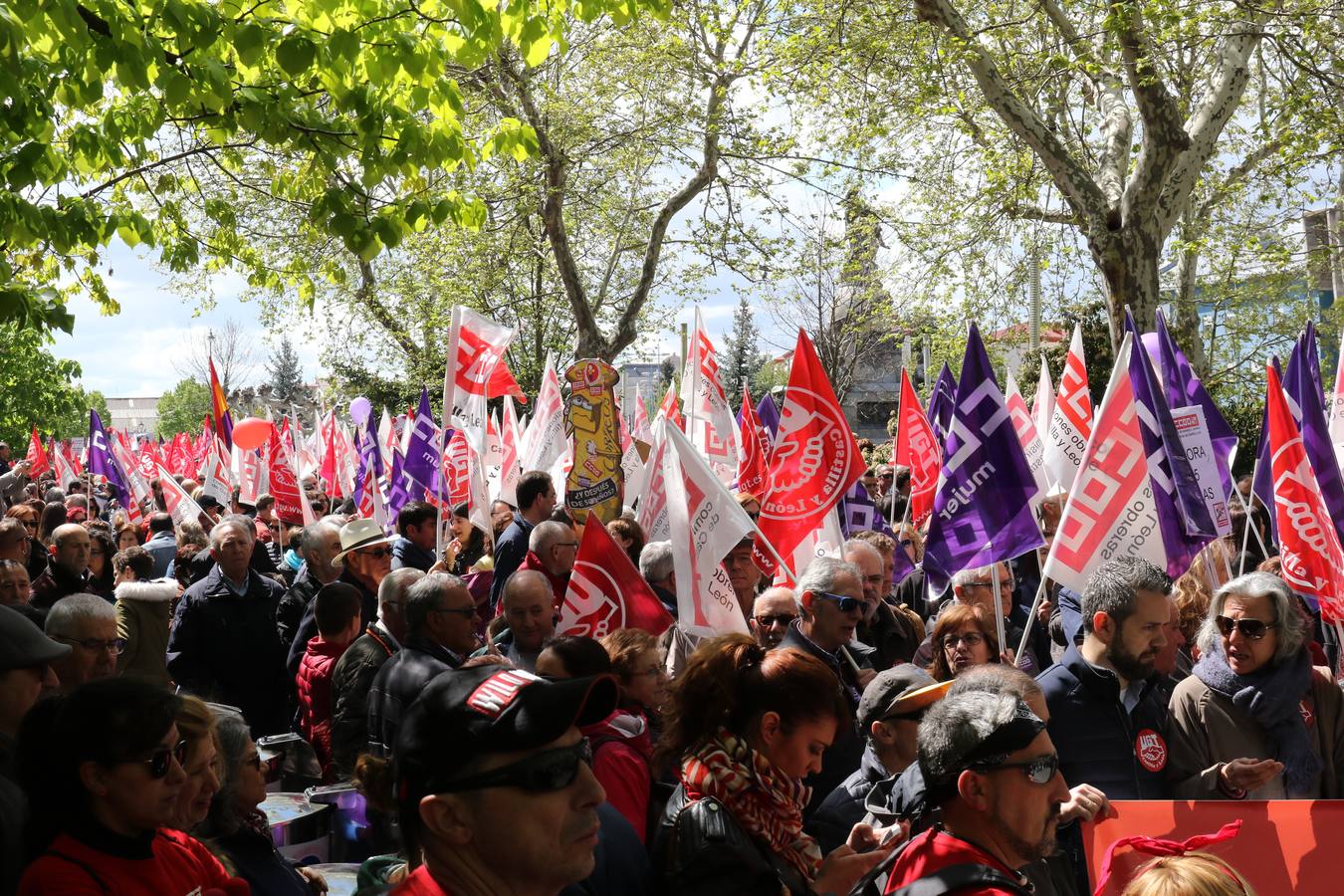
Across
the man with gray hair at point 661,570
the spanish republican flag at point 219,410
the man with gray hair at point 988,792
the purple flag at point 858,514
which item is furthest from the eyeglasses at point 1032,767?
the spanish republican flag at point 219,410

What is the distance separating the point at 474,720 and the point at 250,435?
695 inches

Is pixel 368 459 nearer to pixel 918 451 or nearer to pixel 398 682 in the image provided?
pixel 918 451

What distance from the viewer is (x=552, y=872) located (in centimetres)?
214

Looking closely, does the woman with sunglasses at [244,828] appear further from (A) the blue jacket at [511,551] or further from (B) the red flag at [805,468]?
(A) the blue jacket at [511,551]

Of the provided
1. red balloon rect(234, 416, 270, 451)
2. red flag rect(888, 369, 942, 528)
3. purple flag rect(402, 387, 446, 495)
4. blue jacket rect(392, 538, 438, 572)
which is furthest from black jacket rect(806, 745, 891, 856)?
red balloon rect(234, 416, 270, 451)

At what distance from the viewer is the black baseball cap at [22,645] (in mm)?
3695

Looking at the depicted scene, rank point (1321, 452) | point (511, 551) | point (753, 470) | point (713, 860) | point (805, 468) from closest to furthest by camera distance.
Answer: point (713, 860) < point (1321, 452) < point (805, 468) < point (511, 551) < point (753, 470)

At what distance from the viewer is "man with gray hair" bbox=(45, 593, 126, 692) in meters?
5.12

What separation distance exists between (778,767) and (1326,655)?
5150 millimetres

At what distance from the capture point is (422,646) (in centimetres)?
521

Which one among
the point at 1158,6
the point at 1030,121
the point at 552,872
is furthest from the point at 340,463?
the point at 552,872

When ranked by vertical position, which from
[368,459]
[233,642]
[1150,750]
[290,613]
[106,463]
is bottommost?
[1150,750]

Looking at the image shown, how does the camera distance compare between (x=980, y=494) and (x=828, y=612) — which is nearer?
(x=828, y=612)

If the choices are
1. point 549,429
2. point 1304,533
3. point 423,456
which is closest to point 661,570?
point 1304,533
